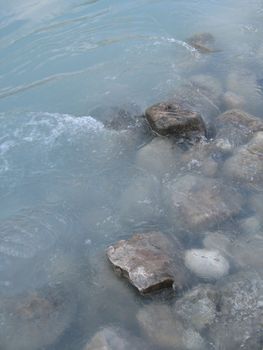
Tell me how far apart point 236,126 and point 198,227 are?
7.43ft

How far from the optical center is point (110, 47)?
10.9 meters

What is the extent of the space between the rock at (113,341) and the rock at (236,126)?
3668 millimetres

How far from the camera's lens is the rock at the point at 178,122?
7.83 meters

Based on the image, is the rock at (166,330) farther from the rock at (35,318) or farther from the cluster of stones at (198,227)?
the rock at (35,318)

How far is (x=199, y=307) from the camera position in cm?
548

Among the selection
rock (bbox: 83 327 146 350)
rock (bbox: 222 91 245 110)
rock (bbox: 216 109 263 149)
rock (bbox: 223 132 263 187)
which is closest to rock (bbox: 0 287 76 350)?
rock (bbox: 83 327 146 350)

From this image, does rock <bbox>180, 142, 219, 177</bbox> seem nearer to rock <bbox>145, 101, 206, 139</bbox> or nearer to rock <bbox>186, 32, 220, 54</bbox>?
rock <bbox>145, 101, 206, 139</bbox>

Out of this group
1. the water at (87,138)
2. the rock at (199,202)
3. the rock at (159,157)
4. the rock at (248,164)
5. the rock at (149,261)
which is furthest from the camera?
the rock at (159,157)

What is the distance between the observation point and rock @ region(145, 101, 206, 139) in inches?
308

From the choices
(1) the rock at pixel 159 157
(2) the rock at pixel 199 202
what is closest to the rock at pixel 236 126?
(1) the rock at pixel 159 157

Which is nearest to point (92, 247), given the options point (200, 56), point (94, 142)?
point (94, 142)

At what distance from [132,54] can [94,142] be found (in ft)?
10.5

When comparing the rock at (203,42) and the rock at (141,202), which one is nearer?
the rock at (141,202)

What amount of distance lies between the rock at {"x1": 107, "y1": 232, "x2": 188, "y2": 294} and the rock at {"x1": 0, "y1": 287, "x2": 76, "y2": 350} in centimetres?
77
